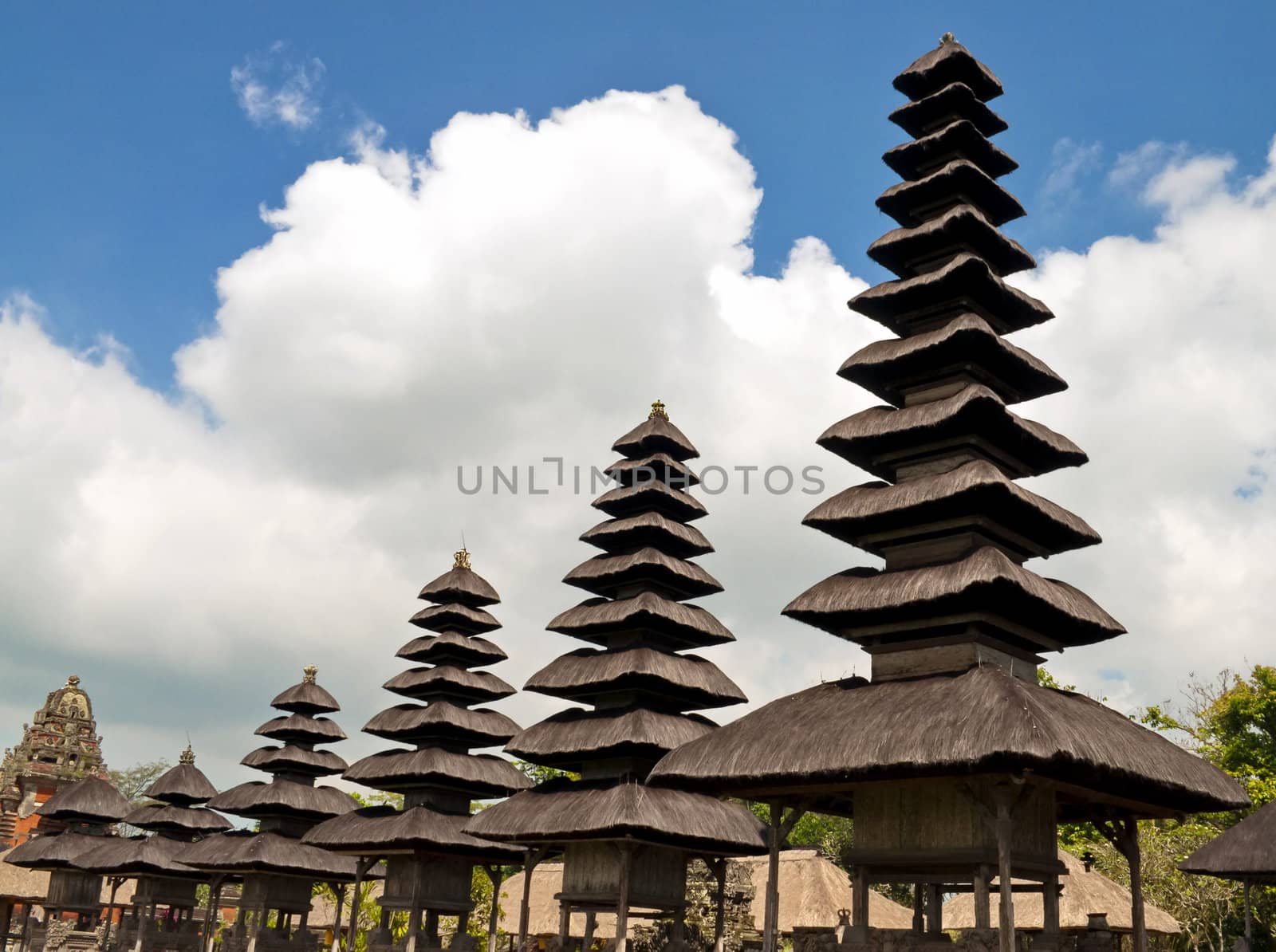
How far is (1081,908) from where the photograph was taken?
35.4 metres

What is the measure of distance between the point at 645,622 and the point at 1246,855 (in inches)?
524

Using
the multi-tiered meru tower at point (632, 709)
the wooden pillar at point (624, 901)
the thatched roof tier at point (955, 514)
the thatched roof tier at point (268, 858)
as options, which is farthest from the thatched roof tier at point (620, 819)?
the thatched roof tier at point (268, 858)

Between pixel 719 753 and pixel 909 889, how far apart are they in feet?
143

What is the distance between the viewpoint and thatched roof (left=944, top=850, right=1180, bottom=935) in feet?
116

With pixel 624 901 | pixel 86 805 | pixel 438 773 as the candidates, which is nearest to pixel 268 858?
pixel 438 773

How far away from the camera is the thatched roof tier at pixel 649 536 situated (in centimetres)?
2897

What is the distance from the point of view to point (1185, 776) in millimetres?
18078

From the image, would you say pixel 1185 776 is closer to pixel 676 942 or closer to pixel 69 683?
pixel 676 942

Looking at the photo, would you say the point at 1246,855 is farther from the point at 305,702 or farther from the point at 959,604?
the point at 305,702

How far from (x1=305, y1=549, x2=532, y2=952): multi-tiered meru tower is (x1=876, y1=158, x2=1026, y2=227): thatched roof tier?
1826cm

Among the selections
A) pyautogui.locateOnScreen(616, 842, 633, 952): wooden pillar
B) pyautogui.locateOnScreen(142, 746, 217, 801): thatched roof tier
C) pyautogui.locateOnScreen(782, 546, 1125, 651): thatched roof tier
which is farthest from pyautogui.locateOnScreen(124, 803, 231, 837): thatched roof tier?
pyautogui.locateOnScreen(782, 546, 1125, 651): thatched roof tier

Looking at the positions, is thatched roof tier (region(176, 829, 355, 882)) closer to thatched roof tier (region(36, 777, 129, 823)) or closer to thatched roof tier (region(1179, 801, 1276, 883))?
thatched roof tier (region(36, 777, 129, 823))

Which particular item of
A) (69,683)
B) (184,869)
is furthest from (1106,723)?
(69,683)

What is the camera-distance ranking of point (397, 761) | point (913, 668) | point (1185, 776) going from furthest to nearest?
point (397, 761), point (913, 668), point (1185, 776)
